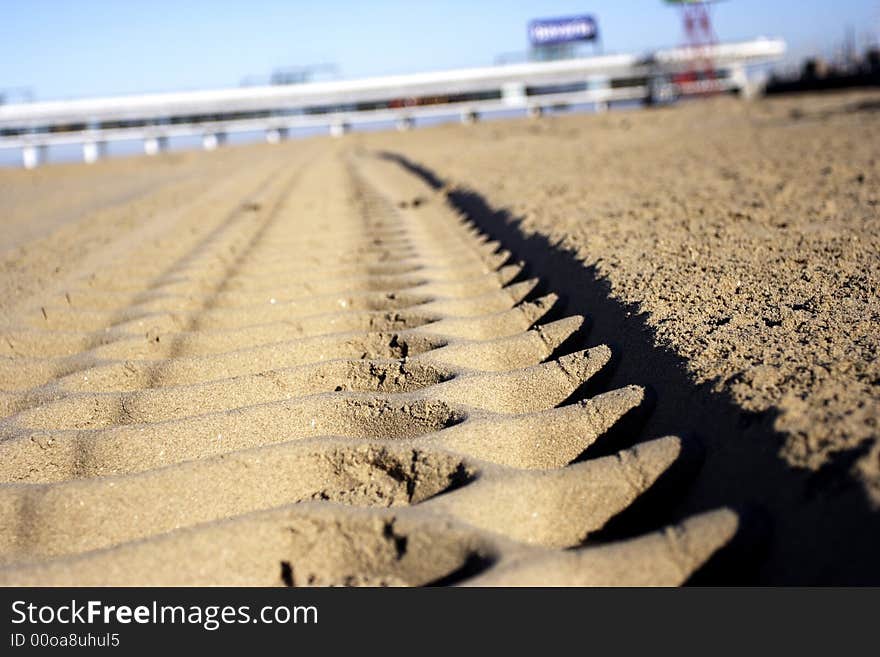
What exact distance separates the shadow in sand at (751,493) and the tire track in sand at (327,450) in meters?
0.04

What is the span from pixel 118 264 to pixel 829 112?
36.0 feet

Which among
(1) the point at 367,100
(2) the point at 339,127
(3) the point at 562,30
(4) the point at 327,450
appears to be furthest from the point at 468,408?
(3) the point at 562,30

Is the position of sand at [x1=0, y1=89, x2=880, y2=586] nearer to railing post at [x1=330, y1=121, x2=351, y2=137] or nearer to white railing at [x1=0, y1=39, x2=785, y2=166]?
railing post at [x1=330, y1=121, x2=351, y2=137]

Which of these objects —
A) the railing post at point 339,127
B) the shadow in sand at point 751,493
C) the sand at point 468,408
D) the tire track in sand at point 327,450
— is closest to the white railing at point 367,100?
the railing post at point 339,127

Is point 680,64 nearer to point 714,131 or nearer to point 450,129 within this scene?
point 450,129

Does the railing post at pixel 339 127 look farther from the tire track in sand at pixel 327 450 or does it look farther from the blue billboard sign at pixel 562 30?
the tire track in sand at pixel 327 450

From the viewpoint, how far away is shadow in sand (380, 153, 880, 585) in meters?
1.05

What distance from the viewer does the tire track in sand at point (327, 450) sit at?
121 cm

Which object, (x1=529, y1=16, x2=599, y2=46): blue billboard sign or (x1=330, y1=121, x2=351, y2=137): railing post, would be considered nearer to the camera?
(x1=330, y1=121, x2=351, y2=137): railing post

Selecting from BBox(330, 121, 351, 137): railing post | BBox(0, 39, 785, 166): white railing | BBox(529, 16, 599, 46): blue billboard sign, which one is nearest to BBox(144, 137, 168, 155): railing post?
BBox(0, 39, 785, 166): white railing

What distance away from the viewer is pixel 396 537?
4.08 ft

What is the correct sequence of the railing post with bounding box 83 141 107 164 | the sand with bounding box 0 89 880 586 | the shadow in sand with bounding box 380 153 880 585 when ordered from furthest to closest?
the railing post with bounding box 83 141 107 164
the sand with bounding box 0 89 880 586
the shadow in sand with bounding box 380 153 880 585

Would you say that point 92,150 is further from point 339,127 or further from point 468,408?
point 468,408
